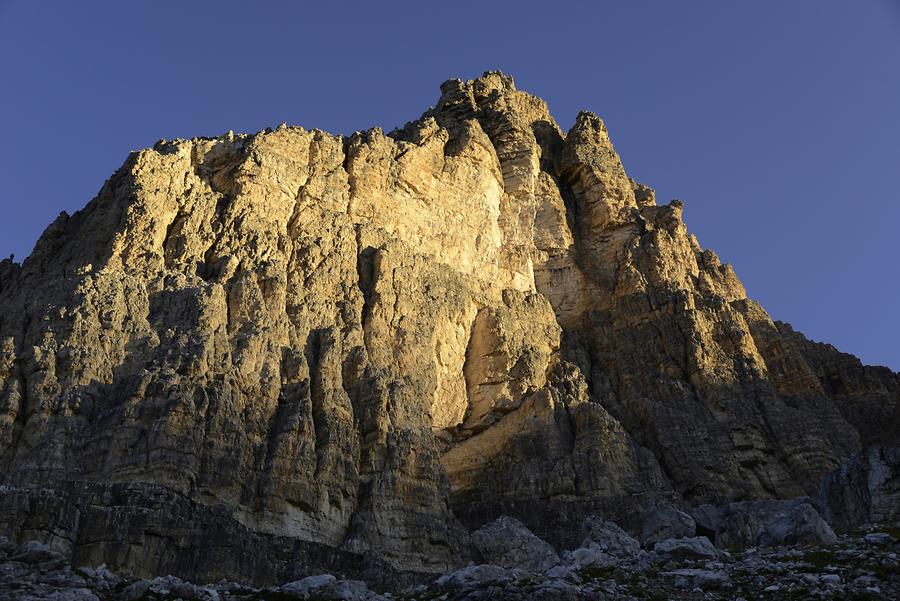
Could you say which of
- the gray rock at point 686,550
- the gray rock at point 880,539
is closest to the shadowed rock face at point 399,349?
the gray rock at point 686,550

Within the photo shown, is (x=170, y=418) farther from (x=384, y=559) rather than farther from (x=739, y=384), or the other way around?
(x=739, y=384)

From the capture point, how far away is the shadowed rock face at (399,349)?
156ft

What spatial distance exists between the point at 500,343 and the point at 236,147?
23634 mm

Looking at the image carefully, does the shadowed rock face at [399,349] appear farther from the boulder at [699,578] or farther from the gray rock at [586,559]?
the boulder at [699,578]

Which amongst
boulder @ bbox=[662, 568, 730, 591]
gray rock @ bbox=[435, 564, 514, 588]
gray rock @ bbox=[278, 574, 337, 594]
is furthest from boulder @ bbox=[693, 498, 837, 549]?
gray rock @ bbox=[278, 574, 337, 594]

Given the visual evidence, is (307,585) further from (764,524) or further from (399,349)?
(399,349)

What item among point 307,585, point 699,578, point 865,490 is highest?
point 865,490

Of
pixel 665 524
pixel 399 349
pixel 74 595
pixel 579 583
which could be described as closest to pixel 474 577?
pixel 579 583

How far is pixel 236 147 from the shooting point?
68.0 meters

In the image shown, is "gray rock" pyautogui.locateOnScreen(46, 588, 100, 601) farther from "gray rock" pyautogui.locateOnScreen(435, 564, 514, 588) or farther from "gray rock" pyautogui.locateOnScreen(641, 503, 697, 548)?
"gray rock" pyautogui.locateOnScreen(641, 503, 697, 548)

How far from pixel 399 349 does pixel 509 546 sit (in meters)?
15.7

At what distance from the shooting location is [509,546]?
52.5 m

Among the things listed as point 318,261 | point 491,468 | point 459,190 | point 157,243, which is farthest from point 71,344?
point 459,190

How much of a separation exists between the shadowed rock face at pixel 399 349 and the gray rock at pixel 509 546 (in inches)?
66.3
